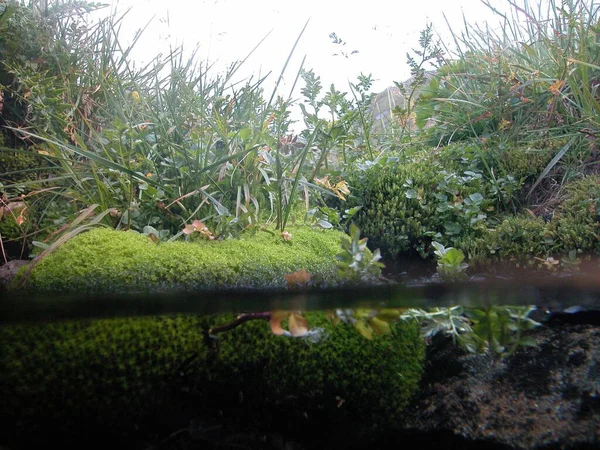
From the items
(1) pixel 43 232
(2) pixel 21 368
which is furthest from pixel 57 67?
(2) pixel 21 368

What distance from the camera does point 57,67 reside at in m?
2.62

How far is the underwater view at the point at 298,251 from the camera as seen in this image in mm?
961

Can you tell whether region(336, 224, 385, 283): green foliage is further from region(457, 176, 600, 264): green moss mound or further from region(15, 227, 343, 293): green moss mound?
region(457, 176, 600, 264): green moss mound

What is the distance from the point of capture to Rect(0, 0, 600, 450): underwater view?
96 cm

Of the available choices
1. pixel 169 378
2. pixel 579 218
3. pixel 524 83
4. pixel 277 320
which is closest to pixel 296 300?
pixel 277 320

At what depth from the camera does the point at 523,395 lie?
107 cm

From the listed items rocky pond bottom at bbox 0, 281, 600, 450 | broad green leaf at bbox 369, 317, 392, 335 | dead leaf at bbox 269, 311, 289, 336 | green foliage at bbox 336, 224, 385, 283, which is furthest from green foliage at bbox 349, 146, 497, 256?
dead leaf at bbox 269, 311, 289, 336

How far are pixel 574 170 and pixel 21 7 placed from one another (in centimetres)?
330

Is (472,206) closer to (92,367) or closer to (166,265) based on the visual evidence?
(166,265)

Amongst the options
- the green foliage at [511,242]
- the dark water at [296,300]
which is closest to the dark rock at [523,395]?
the dark water at [296,300]

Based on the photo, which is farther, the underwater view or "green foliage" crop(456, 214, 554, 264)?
"green foliage" crop(456, 214, 554, 264)

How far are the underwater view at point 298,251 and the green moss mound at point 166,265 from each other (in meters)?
0.01

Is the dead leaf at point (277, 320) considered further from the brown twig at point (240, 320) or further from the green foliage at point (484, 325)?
the green foliage at point (484, 325)

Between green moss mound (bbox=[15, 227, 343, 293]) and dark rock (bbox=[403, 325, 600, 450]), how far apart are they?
1.32 ft
